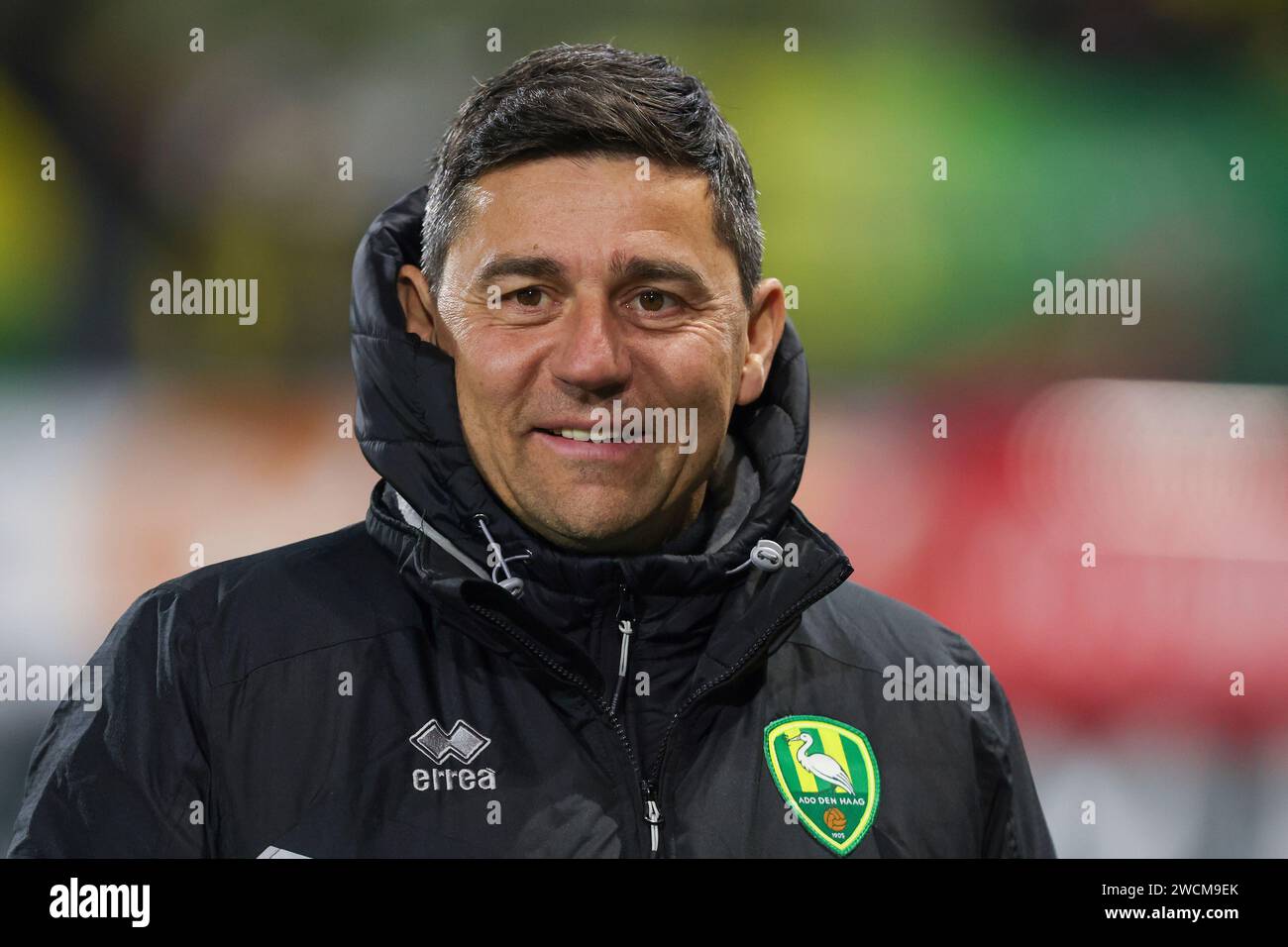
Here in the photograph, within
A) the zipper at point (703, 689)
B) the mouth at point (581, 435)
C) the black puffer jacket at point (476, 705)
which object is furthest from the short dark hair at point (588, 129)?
the zipper at point (703, 689)

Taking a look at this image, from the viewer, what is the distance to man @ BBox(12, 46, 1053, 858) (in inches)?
→ 50.1

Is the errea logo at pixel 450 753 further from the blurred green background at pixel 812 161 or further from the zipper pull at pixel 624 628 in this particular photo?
the blurred green background at pixel 812 161

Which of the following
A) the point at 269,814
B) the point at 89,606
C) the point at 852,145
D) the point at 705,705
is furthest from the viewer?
the point at 852,145

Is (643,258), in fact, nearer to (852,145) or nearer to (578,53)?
(578,53)

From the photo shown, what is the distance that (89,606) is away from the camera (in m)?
2.12

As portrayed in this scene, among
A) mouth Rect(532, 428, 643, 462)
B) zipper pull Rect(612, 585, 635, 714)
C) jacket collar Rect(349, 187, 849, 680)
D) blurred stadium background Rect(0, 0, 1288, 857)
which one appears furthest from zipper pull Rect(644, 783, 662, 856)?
blurred stadium background Rect(0, 0, 1288, 857)

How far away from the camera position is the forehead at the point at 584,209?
1.36m

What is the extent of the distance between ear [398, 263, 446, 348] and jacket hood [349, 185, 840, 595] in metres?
0.03

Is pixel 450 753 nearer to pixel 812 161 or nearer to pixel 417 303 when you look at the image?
pixel 417 303

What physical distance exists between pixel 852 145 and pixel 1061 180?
16.5 inches

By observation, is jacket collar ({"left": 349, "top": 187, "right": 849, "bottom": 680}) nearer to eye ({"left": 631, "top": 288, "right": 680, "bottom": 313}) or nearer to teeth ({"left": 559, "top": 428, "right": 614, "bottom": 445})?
teeth ({"left": 559, "top": 428, "right": 614, "bottom": 445})

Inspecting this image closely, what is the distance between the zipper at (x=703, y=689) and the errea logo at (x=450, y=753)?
0.53 ft

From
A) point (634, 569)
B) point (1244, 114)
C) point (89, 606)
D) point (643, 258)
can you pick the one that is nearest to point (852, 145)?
point (1244, 114)
